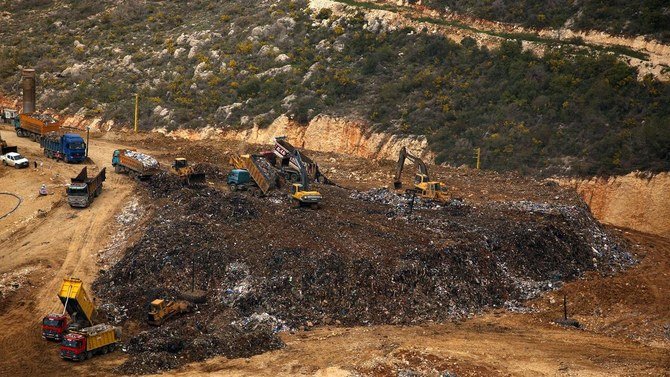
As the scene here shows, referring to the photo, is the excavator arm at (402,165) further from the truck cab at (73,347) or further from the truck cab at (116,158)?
the truck cab at (73,347)

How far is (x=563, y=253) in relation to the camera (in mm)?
49062

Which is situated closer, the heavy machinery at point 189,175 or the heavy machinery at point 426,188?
the heavy machinery at point 426,188

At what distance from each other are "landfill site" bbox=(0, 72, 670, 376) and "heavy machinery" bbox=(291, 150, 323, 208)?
13 centimetres

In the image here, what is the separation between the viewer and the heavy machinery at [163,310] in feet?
131

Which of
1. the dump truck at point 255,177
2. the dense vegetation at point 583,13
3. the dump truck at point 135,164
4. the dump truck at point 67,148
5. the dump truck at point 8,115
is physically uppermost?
the dense vegetation at point 583,13

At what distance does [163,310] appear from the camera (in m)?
40.4

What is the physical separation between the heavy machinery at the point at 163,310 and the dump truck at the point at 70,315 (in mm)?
2876

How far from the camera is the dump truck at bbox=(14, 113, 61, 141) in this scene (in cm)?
6819

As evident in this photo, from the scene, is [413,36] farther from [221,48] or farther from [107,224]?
[107,224]

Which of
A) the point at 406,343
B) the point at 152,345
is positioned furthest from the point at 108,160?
the point at 406,343

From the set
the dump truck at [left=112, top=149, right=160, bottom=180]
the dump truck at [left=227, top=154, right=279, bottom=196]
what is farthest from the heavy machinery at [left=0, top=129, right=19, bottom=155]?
the dump truck at [left=227, top=154, right=279, bottom=196]

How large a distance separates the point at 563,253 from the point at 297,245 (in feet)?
50.0

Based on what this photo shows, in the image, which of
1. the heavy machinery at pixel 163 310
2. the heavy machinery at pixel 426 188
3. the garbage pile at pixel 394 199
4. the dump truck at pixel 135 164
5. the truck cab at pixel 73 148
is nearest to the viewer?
the heavy machinery at pixel 163 310

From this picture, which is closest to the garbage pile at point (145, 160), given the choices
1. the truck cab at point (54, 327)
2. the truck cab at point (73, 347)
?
the truck cab at point (54, 327)
